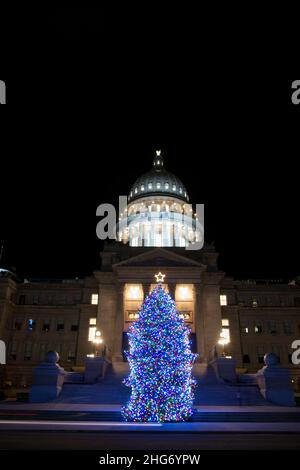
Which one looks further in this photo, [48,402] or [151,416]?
[48,402]

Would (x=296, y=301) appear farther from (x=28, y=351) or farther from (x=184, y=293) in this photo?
Result: (x=28, y=351)

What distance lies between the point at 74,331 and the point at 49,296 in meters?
7.61

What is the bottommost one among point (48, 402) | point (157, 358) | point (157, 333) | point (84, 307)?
point (48, 402)

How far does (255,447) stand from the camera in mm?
11492

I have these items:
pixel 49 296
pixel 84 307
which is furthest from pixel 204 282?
pixel 49 296

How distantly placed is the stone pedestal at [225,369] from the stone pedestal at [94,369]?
11.5 meters

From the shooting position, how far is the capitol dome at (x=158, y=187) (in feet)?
291

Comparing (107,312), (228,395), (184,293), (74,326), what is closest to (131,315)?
(107,312)

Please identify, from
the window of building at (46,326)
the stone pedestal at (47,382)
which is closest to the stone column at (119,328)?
the window of building at (46,326)

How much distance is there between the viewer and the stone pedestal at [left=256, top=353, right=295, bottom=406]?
29188 millimetres

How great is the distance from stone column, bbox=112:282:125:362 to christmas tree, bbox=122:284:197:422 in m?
27.8

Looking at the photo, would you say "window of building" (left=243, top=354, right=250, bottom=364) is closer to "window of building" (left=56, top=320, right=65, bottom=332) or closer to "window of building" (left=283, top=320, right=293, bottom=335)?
"window of building" (left=283, top=320, right=293, bottom=335)
